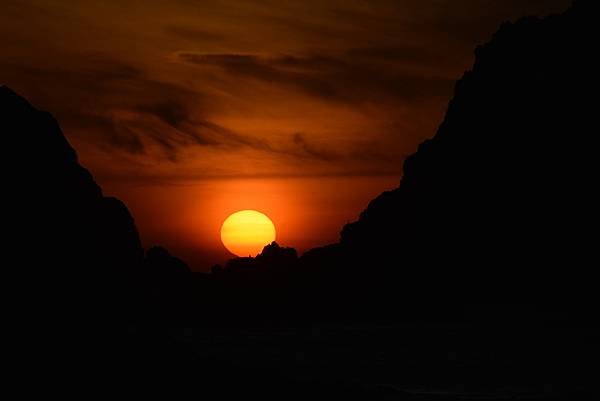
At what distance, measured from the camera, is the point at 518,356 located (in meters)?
105

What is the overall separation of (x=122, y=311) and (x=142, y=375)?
487 cm

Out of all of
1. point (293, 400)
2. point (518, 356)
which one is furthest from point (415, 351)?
point (293, 400)

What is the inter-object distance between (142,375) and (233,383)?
3.73m

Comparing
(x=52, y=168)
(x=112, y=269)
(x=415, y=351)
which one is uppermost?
(x=52, y=168)

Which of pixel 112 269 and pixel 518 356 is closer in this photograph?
pixel 112 269

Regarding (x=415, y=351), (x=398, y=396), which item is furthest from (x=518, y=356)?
(x=398, y=396)

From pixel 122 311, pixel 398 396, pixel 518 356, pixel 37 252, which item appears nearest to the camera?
pixel 37 252

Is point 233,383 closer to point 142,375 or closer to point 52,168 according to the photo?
point 142,375

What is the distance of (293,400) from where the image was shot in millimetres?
33438

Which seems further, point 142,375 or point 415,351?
point 415,351

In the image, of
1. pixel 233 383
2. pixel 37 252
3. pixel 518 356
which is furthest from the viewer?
pixel 518 356

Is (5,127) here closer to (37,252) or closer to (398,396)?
(37,252)

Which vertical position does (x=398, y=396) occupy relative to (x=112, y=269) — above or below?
below

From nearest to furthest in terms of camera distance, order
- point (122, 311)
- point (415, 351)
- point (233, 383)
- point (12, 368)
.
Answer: point (12, 368)
point (233, 383)
point (122, 311)
point (415, 351)
